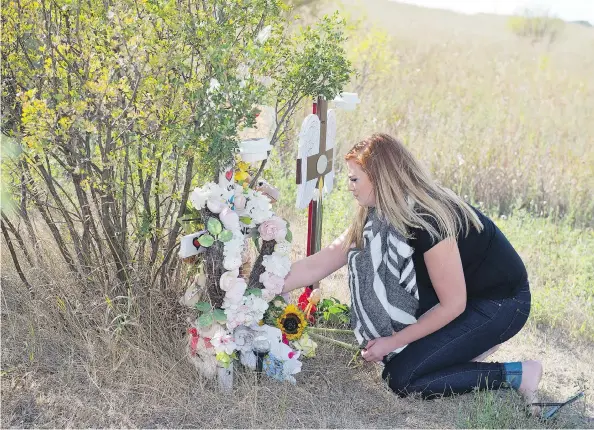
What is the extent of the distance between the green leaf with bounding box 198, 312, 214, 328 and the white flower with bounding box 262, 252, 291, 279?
0.28 metres

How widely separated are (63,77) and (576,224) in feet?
13.2

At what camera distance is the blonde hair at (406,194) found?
2.72m

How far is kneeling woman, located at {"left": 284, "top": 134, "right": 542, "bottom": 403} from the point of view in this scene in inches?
108

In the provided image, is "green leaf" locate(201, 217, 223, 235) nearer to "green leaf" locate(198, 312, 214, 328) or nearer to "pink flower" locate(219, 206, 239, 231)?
"pink flower" locate(219, 206, 239, 231)

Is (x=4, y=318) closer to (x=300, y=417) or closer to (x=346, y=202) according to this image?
(x=300, y=417)

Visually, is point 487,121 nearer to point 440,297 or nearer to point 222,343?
point 440,297

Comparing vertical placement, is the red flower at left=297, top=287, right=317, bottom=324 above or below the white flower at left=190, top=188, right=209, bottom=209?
below

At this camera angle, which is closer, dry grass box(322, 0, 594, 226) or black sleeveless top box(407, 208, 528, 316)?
black sleeveless top box(407, 208, 528, 316)

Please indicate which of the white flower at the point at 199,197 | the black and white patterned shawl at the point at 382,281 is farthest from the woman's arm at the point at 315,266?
the white flower at the point at 199,197

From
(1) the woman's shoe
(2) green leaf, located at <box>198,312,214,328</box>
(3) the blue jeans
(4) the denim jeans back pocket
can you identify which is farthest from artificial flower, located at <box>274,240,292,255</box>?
(1) the woman's shoe

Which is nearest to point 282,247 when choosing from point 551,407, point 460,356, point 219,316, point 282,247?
point 282,247

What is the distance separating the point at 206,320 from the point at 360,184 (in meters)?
0.76

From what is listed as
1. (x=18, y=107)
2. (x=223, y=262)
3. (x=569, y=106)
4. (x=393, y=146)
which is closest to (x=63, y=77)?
(x=18, y=107)

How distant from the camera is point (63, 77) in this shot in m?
2.91
